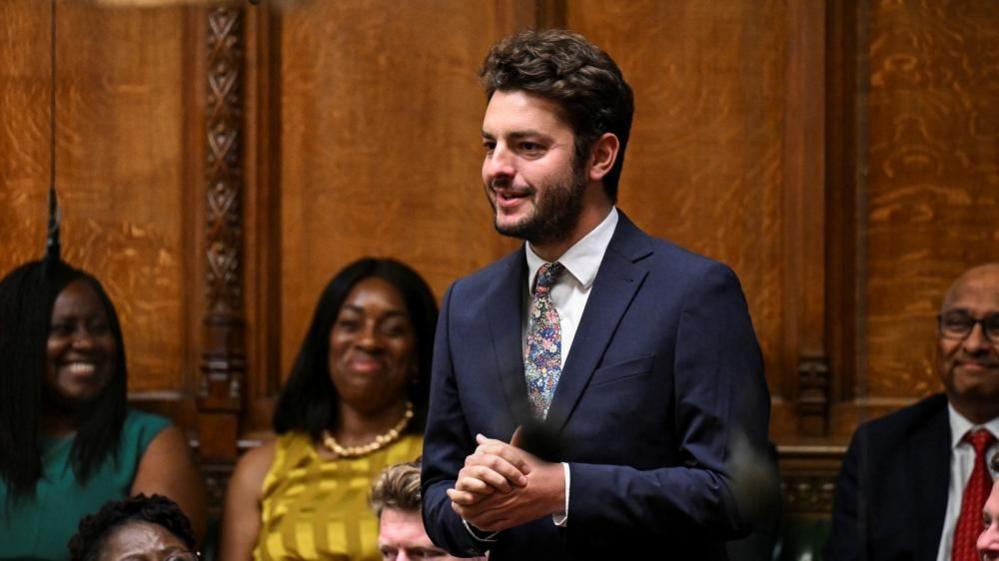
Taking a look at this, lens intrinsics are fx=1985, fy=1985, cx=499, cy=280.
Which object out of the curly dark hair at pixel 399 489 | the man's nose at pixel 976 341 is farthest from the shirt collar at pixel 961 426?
the curly dark hair at pixel 399 489

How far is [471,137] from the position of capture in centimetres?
404

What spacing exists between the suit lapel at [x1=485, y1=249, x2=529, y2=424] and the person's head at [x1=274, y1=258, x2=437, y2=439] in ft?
4.51

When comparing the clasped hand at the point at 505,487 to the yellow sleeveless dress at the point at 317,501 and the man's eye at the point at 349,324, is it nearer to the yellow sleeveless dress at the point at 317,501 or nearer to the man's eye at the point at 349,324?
the yellow sleeveless dress at the point at 317,501

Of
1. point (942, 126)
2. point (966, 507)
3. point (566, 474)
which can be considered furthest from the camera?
point (942, 126)

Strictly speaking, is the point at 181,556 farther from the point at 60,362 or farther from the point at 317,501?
the point at 60,362

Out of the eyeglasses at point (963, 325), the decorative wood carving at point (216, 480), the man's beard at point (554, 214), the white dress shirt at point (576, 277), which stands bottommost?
the decorative wood carving at point (216, 480)

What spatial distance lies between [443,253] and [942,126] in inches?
41.9

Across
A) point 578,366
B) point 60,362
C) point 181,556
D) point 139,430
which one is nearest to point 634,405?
point 578,366

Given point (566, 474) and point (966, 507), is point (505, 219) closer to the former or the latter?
point (566, 474)

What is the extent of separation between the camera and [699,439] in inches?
94.6

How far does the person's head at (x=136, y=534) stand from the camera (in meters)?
2.98

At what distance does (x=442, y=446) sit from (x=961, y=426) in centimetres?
129

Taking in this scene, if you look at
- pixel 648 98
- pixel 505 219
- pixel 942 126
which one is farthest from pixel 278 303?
pixel 505 219

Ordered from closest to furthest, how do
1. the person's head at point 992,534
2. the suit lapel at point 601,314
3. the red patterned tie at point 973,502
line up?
1. the suit lapel at point 601,314
2. the person's head at point 992,534
3. the red patterned tie at point 973,502
